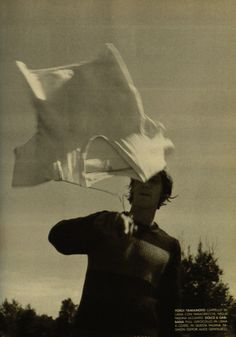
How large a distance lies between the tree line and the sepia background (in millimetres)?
25

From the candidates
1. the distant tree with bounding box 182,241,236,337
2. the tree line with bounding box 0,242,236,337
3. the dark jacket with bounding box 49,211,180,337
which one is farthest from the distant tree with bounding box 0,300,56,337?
the distant tree with bounding box 182,241,236,337

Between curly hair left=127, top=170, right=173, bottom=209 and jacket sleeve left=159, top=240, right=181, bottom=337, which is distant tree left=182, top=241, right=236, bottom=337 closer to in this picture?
jacket sleeve left=159, top=240, right=181, bottom=337

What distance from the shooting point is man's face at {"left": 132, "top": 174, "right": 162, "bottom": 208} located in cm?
168

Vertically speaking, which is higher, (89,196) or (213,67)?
(213,67)

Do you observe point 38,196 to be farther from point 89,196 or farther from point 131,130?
point 131,130

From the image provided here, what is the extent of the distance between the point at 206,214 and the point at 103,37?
0.61 m

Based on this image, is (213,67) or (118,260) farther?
(213,67)

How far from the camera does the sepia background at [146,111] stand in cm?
170

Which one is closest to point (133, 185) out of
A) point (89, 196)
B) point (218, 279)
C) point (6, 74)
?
point (89, 196)

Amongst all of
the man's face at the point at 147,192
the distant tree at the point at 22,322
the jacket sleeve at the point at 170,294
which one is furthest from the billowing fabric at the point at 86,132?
the distant tree at the point at 22,322

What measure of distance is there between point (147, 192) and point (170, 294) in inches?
11.9

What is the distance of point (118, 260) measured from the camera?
165cm

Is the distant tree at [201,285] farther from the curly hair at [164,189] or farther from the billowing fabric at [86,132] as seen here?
the billowing fabric at [86,132]

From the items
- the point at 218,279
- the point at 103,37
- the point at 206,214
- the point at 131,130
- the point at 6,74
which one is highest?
the point at 103,37
